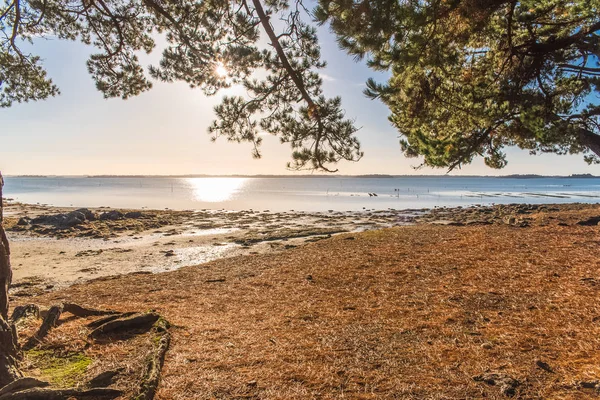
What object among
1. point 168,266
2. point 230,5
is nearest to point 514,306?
point 230,5

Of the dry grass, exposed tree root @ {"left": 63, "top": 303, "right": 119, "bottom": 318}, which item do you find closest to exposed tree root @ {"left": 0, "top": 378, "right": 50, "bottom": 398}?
the dry grass

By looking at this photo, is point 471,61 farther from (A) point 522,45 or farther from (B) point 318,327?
(B) point 318,327

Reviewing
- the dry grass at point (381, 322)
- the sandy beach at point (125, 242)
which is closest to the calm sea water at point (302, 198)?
the sandy beach at point (125, 242)

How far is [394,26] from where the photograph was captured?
18.7 ft

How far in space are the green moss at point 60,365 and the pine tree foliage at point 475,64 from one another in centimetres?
587

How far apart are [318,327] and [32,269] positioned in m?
13.5

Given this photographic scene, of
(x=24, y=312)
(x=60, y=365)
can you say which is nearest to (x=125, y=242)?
(x=24, y=312)

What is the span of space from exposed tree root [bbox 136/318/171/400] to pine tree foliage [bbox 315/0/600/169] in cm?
548

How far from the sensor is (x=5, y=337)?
3742mm

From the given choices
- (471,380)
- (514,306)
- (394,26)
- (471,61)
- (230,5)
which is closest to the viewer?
(471,380)

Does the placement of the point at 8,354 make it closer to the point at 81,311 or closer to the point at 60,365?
the point at 60,365

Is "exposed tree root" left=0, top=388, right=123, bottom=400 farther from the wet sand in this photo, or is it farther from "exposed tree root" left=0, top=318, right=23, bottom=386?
the wet sand

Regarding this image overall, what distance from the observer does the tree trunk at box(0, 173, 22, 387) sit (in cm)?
352

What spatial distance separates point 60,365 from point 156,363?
43.8 inches
